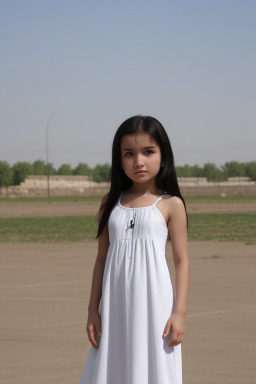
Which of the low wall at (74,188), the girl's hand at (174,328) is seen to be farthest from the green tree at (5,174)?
the girl's hand at (174,328)

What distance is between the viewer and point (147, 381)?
3428 mm

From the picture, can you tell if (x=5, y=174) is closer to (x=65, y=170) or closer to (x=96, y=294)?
(x=65, y=170)

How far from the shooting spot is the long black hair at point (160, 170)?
363 cm

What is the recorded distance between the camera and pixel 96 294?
364cm

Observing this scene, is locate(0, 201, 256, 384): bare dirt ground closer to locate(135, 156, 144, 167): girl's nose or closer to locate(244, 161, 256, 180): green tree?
locate(135, 156, 144, 167): girl's nose

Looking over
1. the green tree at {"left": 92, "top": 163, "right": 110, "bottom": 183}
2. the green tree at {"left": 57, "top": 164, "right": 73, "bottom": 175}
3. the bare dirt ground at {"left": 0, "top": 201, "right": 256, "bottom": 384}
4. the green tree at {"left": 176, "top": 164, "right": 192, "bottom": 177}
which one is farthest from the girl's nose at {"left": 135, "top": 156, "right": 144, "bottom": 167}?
the green tree at {"left": 57, "top": 164, "right": 73, "bottom": 175}

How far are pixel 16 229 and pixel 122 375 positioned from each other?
78.2 feet

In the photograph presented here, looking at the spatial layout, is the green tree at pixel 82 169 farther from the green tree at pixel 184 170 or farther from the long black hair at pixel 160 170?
the long black hair at pixel 160 170

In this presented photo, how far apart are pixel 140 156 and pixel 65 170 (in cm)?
17890

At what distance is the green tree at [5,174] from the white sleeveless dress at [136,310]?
440 ft

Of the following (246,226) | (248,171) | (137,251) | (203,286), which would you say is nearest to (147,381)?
(137,251)

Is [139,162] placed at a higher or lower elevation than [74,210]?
higher

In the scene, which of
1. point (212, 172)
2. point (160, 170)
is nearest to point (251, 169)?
point (212, 172)

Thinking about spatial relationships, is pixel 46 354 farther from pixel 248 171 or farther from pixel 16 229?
pixel 248 171
